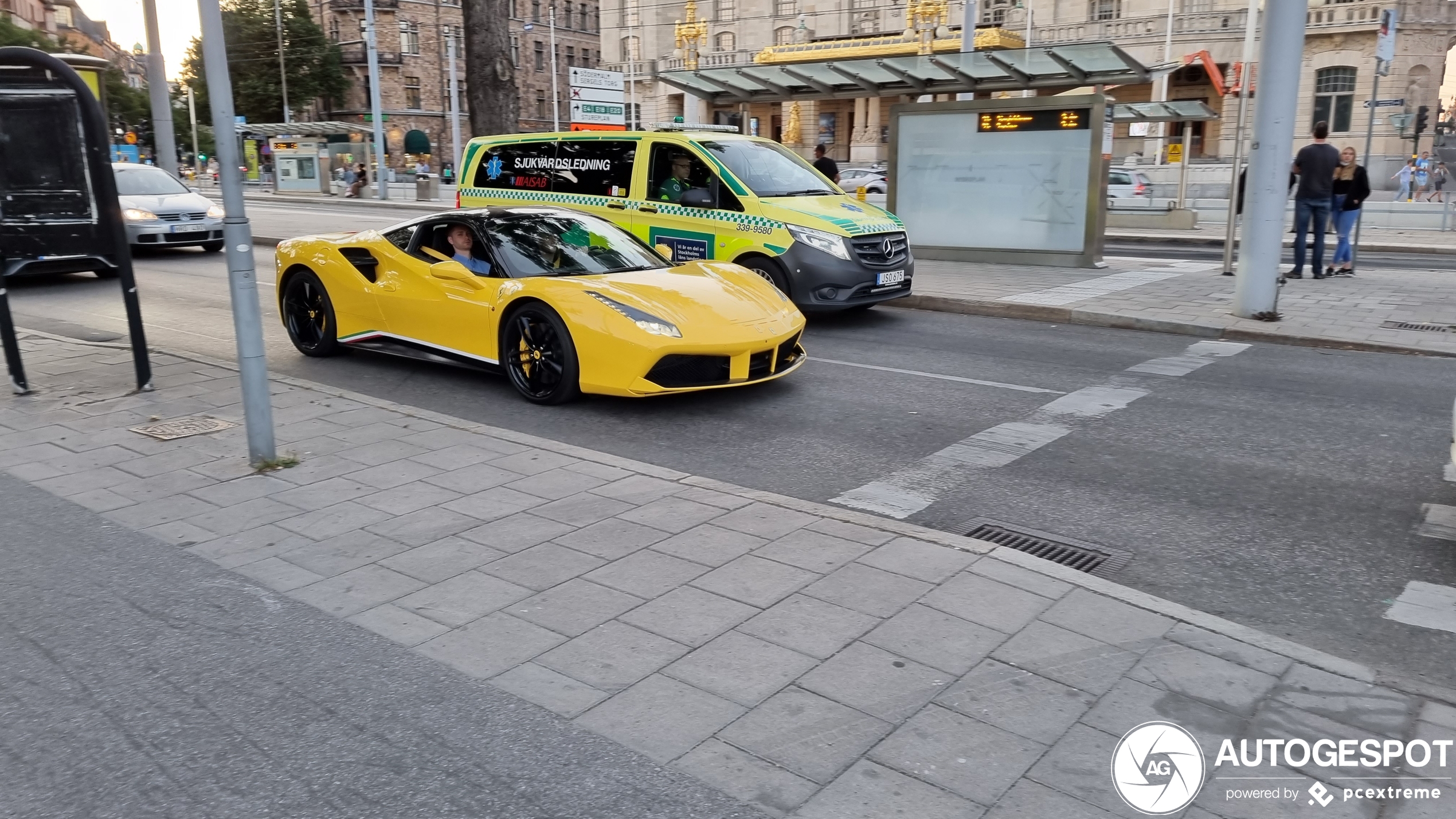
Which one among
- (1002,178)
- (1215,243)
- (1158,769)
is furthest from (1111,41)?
(1158,769)

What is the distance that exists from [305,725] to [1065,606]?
8.93 feet

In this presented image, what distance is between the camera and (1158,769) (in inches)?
121

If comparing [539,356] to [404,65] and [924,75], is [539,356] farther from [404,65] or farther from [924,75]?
[404,65]

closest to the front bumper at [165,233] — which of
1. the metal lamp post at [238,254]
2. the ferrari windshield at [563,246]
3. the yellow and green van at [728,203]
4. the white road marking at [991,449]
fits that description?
the yellow and green van at [728,203]

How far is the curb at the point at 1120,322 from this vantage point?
32.9 feet

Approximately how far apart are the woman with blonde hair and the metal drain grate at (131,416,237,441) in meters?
14.1

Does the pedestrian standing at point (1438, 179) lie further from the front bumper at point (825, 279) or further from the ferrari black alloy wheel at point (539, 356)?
the ferrari black alloy wheel at point (539, 356)

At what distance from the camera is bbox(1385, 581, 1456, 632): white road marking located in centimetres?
417

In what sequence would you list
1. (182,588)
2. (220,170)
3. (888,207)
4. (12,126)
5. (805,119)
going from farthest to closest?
(805,119), (888,207), (12,126), (220,170), (182,588)

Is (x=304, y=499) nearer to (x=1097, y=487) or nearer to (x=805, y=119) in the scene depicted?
(x=1097, y=487)

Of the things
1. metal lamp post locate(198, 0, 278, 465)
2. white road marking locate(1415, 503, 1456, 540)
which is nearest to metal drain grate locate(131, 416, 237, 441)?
metal lamp post locate(198, 0, 278, 465)

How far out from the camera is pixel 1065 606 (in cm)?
409

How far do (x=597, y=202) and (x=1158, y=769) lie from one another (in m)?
10.1

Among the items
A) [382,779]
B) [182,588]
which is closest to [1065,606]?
[382,779]
